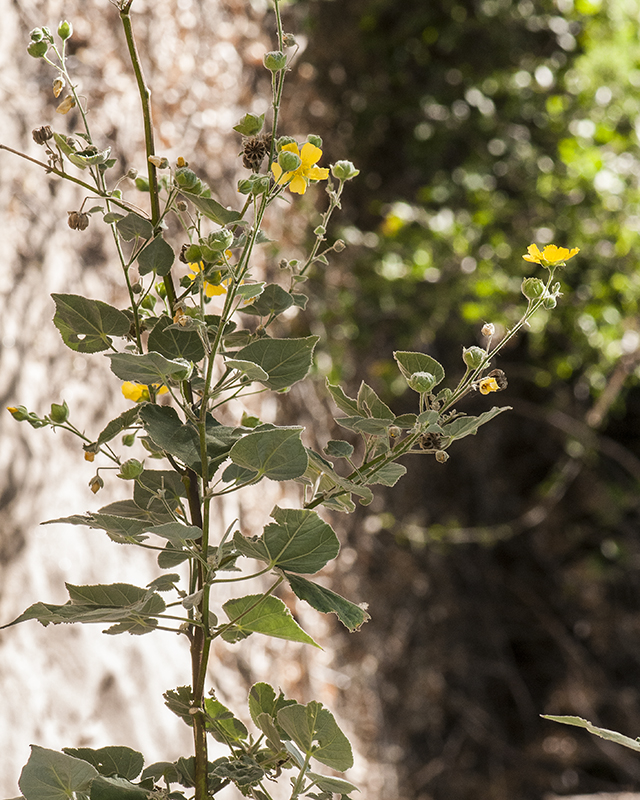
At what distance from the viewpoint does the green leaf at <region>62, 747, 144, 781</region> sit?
1.35 feet

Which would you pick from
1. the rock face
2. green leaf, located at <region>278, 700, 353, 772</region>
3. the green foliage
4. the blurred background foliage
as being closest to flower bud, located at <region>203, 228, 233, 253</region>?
the green foliage

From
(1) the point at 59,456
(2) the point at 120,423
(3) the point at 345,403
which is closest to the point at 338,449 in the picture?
(3) the point at 345,403

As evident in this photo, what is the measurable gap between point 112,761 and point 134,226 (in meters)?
0.31

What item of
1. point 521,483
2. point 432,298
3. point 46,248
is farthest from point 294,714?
point 521,483

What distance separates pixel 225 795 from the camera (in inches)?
50.7

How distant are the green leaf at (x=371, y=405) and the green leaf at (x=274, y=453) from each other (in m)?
0.08

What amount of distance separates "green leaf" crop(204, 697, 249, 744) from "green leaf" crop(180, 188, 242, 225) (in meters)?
0.29

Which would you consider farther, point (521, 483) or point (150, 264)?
point (521, 483)

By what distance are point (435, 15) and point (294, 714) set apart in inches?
76.3

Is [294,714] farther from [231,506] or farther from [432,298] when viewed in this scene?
[432,298]

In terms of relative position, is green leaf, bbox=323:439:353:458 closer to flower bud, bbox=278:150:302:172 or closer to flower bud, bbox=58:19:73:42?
flower bud, bbox=278:150:302:172

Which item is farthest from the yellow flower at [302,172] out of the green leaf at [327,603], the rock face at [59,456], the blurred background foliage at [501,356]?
the blurred background foliage at [501,356]

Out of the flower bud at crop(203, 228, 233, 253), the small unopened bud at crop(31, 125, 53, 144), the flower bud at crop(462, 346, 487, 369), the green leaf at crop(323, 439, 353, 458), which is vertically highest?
the small unopened bud at crop(31, 125, 53, 144)

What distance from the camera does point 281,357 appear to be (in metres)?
0.40
